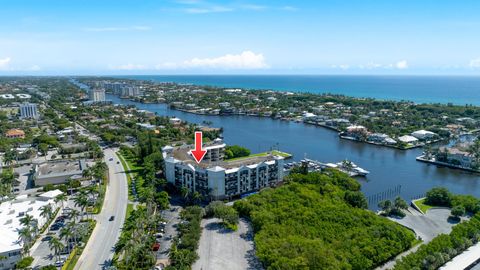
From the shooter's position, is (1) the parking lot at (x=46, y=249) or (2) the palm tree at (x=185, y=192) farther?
(2) the palm tree at (x=185, y=192)

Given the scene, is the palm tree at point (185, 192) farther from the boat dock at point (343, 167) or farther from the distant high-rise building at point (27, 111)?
the distant high-rise building at point (27, 111)

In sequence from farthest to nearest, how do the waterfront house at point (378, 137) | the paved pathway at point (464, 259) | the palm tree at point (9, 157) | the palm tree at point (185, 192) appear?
the waterfront house at point (378, 137), the palm tree at point (9, 157), the palm tree at point (185, 192), the paved pathway at point (464, 259)

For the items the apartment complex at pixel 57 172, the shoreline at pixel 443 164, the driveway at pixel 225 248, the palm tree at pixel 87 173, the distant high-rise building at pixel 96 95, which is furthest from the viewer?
the distant high-rise building at pixel 96 95

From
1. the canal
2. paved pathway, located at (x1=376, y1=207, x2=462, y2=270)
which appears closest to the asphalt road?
paved pathway, located at (x1=376, y1=207, x2=462, y2=270)

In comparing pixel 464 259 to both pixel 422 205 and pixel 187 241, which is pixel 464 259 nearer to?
pixel 422 205

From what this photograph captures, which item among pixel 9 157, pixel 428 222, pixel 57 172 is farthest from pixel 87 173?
pixel 428 222

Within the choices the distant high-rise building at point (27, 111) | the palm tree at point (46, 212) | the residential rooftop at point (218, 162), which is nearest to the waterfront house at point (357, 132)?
the residential rooftop at point (218, 162)
